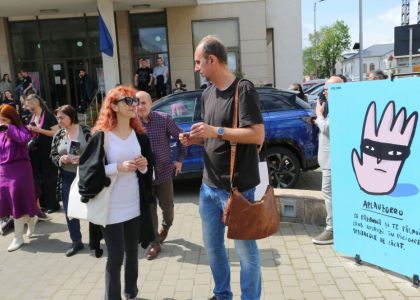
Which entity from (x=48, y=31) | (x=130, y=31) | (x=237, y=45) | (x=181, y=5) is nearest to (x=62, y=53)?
(x=48, y=31)

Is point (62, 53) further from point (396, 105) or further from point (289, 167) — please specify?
point (396, 105)

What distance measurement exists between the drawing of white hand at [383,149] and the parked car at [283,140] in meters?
3.19

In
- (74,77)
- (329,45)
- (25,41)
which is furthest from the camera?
(329,45)

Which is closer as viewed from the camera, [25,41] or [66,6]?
[66,6]

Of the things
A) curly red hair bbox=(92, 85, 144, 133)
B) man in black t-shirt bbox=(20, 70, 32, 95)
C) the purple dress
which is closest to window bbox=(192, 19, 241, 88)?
man in black t-shirt bbox=(20, 70, 32, 95)

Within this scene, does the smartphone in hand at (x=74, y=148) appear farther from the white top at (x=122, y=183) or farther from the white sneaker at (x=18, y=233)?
the white top at (x=122, y=183)

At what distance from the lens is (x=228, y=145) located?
2.99 meters

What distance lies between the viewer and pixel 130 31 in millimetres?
16516

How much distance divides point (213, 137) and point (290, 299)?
1.66 m

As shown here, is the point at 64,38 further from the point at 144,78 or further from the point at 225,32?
the point at 225,32

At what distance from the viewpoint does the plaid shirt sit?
15.8ft

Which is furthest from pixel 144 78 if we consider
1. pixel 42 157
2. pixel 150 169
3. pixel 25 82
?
pixel 150 169

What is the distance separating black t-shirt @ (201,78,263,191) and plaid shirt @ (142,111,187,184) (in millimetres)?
1773

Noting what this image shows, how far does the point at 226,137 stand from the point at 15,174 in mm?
3678
